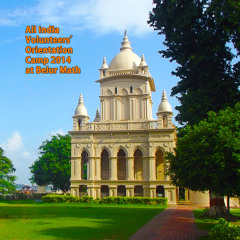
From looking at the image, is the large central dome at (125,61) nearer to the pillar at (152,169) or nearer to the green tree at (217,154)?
the pillar at (152,169)

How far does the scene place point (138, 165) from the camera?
161 feet

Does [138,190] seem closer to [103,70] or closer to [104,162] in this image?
[104,162]

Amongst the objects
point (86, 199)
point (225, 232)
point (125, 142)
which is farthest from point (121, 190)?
point (225, 232)

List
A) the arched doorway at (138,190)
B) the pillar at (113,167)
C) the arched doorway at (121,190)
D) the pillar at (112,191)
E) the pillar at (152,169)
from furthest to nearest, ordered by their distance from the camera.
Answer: the arched doorway at (121,190)
the arched doorway at (138,190)
the pillar at (113,167)
the pillar at (112,191)
the pillar at (152,169)

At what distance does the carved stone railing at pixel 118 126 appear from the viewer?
4609cm

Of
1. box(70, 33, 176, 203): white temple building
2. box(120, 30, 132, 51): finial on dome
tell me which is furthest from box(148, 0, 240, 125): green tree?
box(120, 30, 132, 51): finial on dome

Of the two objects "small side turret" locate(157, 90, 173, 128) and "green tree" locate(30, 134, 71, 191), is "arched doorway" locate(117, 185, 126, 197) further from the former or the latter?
"green tree" locate(30, 134, 71, 191)

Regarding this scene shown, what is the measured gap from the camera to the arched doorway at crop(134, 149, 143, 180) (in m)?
48.7

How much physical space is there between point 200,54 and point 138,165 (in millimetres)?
28144

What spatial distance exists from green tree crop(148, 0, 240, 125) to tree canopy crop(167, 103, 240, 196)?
4.05 meters

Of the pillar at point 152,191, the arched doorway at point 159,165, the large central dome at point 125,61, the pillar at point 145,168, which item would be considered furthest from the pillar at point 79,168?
the large central dome at point 125,61

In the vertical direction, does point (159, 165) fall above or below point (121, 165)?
below

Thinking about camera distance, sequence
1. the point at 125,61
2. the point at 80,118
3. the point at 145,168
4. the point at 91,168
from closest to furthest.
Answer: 1. the point at 145,168
2. the point at 91,168
3. the point at 80,118
4. the point at 125,61

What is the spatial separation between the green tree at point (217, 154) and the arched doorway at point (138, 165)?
28826 millimetres
